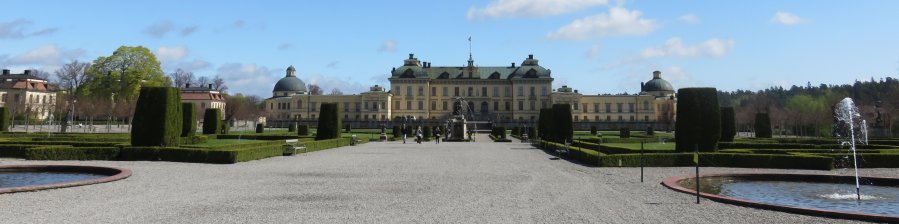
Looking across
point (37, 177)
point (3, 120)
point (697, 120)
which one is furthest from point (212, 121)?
point (697, 120)

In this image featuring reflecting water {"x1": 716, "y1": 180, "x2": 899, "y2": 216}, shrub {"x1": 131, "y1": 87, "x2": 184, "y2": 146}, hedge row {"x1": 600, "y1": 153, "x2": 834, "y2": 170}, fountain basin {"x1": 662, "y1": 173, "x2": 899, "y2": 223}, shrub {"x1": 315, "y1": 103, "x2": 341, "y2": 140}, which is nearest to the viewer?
fountain basin {"x1": 662, "y1": 173, "x2": 899, "y2": 223}

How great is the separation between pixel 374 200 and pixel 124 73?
2204 inches

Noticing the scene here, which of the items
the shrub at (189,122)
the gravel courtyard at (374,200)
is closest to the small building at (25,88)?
the shrub at (189,122)

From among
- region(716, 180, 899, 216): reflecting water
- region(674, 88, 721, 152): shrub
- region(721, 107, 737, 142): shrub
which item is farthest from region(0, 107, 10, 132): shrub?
region(721, 107, 737, 142): shrub

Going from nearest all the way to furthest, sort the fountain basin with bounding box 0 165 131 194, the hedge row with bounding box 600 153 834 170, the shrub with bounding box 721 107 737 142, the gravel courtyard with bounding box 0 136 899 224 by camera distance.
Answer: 1. the gravel courtyard with bounding box 0 136 899 224
2. the fountain basin with bounding box 0 165 131 194
3. the hedge row with bounding box 600 153 834 170
4. the shrub with bounding box 721 107 737 142

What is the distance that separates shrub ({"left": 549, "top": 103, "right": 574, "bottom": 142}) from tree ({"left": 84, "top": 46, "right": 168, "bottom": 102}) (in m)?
42.8

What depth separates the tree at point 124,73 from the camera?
55.3m

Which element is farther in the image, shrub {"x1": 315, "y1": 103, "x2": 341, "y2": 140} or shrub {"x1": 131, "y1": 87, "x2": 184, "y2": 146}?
shrub {"x1": 315, "y1": 103, "x2": 341, "y2": 140}

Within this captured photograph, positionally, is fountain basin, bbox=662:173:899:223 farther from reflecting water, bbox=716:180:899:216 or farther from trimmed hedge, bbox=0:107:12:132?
trimmed hedge, bbox=0:107:12:132

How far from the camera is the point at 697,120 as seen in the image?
17.4m

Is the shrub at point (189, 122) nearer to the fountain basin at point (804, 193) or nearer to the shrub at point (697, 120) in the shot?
the shrub at point (697, 120)

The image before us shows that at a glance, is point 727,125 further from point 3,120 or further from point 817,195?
point 3,120

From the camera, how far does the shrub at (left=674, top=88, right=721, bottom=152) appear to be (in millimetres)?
17219

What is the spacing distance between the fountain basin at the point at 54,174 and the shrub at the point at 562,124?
800 inches
